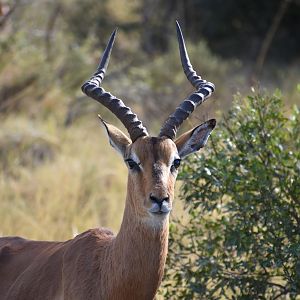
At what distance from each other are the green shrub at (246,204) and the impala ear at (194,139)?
81 cm

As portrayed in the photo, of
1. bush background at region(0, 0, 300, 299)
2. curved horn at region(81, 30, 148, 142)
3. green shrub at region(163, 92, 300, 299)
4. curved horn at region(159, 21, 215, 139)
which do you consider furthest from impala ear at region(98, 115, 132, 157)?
bush background at region(0, 0, 300, 299)

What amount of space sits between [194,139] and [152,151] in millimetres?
611

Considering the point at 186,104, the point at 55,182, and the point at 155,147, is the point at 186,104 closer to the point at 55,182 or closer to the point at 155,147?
the point at 155,147

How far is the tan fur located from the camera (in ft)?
19.5

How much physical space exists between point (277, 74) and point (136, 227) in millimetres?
17821

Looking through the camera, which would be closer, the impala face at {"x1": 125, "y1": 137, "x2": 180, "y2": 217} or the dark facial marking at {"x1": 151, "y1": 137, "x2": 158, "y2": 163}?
the impala face at {"x1": 125, "y1": 137, "x2": 180, "y2": 217}

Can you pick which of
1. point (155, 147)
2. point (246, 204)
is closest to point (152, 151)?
point (155, 147)

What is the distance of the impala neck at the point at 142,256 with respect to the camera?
603 centimetres

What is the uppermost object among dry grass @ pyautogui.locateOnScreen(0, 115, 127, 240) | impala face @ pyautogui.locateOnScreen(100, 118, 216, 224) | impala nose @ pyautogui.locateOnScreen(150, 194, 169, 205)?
dry grass @ pyautogui.locateOnScreen(0, 115, 127, 240)

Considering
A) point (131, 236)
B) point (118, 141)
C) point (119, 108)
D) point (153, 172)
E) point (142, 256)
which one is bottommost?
point (142, 256)

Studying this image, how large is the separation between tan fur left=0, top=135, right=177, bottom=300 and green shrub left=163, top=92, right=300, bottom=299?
118 cm

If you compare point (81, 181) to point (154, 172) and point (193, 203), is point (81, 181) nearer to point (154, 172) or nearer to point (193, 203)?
point (193, 203)

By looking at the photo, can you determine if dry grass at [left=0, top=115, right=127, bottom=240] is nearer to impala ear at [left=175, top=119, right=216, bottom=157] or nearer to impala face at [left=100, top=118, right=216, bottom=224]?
A: impala ear at [left=175, top=119, right=216, bottom=157]

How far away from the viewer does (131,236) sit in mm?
6102
